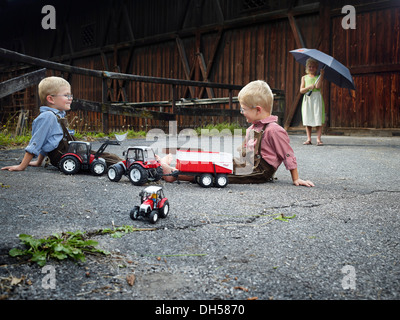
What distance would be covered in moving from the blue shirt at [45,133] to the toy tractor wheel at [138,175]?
98 centimetres

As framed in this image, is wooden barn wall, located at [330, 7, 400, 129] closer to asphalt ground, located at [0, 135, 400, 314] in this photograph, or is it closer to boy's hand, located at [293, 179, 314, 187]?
asphalt ground, located at [0, 135, 400, 314]

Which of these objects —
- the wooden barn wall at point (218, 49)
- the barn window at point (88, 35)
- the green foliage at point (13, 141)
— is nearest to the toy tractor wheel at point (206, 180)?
the green foliage at point (13, 141)

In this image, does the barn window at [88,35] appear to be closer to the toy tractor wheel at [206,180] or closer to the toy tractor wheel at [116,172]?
the toy tractor wheel at [116,172]

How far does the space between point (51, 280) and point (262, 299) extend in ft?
2.32

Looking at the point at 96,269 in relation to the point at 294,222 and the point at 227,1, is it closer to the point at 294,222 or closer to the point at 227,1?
the point at 294,222

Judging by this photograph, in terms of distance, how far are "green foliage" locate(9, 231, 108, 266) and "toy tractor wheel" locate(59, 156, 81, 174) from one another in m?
1.94

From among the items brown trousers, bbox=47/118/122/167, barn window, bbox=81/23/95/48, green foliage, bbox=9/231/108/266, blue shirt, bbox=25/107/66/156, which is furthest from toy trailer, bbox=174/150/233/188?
barn window, bbox=81/23/95/48

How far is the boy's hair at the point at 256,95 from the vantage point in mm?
3305

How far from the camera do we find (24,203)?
2.42m

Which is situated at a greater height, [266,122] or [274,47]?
[274,47]

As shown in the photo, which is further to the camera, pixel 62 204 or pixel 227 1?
pixel 227 1
